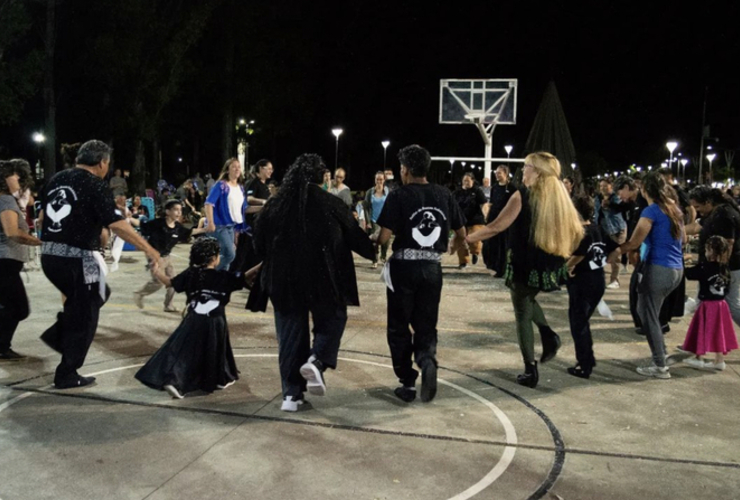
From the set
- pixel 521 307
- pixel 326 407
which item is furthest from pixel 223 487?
pixel 521 307

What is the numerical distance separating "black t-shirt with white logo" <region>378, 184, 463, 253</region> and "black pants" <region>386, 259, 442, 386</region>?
0.16 meters

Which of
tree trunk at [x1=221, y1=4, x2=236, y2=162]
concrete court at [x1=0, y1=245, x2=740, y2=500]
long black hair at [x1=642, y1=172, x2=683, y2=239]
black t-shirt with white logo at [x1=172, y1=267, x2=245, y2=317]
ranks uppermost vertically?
tree trunk at [x1=221, y1=4, x2=236, y2=162]

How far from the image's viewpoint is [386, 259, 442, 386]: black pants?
18.3ft

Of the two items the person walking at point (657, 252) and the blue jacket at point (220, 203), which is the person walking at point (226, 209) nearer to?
the blue jacket at point (220, 203)

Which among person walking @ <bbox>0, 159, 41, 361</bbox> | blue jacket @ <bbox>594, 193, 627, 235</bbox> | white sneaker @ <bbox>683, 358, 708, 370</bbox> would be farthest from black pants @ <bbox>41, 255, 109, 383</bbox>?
blue jacket @ <bbox>594, 193, 627, 235</bbox>

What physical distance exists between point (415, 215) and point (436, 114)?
52.4 meters

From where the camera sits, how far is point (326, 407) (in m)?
5.45

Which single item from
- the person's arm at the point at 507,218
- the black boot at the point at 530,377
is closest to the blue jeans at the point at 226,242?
the person's arm at the point at 507,218

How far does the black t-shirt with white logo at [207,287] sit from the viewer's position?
566cm

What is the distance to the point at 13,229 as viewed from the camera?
6.43 m

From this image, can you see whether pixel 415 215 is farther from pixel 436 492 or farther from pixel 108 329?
pixel 108 329

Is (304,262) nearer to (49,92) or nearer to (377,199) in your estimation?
(377,199)

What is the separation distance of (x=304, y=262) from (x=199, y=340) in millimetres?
1074

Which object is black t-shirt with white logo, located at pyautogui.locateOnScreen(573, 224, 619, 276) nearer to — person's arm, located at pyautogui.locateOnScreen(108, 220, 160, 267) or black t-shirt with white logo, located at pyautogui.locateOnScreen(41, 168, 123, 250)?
person's arm, located at pyautogui.locateOnScreen(108, 220, 160, 267)
